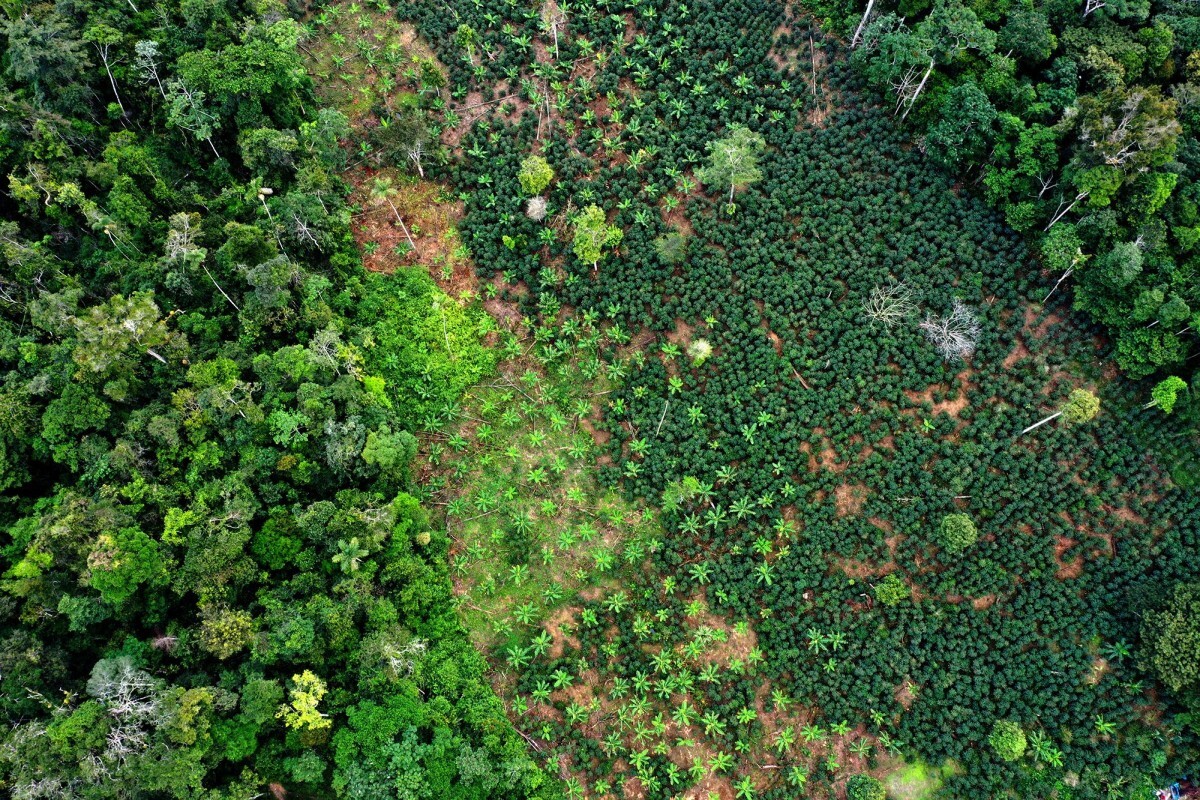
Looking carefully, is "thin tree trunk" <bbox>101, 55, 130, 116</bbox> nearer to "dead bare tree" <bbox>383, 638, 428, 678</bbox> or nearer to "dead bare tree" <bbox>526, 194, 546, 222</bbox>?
"dead bare tree" <bbox>526, 194, 546, 222</bbox>

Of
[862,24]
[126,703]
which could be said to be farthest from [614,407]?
[862,24]

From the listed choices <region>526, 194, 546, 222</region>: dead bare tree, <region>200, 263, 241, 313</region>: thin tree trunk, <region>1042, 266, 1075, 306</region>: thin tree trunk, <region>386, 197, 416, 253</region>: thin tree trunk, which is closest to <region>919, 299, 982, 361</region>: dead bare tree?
<region>1042, 266, 1075, 306</region>: thin tree trunk

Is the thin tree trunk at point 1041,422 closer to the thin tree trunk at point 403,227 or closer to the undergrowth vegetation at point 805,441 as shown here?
the undergrowth vegetation at point 805,441

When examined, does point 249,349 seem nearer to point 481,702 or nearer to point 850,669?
point 481,702

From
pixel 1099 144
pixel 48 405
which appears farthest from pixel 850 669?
pixel 48 405

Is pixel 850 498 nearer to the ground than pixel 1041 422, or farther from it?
nearer to the ground

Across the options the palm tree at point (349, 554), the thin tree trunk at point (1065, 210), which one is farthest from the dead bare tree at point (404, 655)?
the thin tree trunk at point (1065, 210)

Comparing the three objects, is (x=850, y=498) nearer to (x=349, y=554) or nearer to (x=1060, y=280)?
(x=1060, y=280)
